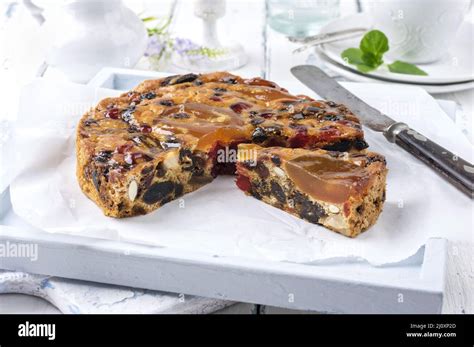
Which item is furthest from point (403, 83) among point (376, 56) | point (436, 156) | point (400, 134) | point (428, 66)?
point (436, 156)

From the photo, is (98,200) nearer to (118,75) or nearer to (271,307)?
(271,307)

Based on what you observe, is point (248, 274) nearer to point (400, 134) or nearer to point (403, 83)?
point (400, 134)

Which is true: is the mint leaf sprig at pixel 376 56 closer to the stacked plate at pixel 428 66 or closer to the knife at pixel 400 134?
the stacked plate at pixel 428 66

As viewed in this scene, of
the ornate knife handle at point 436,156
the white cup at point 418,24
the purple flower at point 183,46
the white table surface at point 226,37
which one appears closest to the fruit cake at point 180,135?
the ornate knife handle at point 436,156

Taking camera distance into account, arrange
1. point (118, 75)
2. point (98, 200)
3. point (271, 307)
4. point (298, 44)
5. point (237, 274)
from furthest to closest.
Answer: point (298, 44), point (118, 75), point (98, 200), point (271, 307), point (237, 274)

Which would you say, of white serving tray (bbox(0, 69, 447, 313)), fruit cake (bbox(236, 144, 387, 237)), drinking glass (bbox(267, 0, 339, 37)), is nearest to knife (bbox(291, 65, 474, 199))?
fruit cake (bbox(236, 144, 387, 237))

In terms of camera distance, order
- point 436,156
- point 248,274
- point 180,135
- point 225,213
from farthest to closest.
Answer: point 436,156, point 180,135, point 225,213, point 248,274
